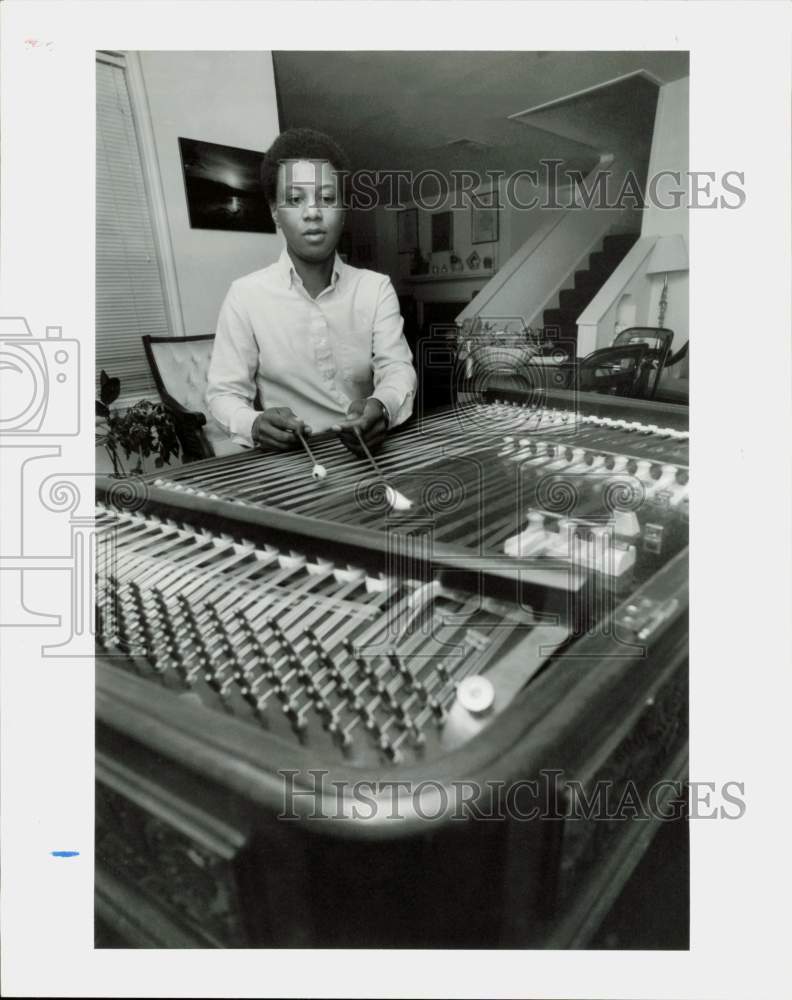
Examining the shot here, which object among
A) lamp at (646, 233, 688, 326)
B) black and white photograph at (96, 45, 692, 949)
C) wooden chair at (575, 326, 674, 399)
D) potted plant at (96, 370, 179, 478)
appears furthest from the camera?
wooden chair at (575, 326, 674, 399)

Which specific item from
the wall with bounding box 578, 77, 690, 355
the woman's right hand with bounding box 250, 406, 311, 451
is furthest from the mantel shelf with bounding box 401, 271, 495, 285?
the woman's right hand with bounding box 250, 406, 311, 451

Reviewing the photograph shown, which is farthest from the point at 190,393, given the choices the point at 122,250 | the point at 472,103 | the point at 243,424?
the point at 472,103

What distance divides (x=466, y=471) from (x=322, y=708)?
0.66 meters

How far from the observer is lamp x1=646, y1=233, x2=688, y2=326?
1061 millimetres

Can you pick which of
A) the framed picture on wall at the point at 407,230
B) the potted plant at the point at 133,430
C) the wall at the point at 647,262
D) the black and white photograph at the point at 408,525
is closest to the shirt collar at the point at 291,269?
the black and white photograph at the point at 408,525

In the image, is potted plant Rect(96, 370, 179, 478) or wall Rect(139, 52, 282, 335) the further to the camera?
potted plant Rect(96, 370, 179, 478)

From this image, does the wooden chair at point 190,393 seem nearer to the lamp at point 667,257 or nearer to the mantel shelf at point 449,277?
the mantel shelf at point 449,277

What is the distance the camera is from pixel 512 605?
0.80 meters

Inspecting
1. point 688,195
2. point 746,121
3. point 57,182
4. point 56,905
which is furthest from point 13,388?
point 746,121

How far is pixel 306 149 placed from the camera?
3.85 ft

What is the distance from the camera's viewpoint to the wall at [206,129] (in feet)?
3.48

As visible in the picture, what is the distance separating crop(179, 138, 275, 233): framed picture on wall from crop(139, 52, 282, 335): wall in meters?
0.01

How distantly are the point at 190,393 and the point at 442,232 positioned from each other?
1.98ft

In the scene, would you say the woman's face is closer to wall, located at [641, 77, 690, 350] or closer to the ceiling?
the ceiling
